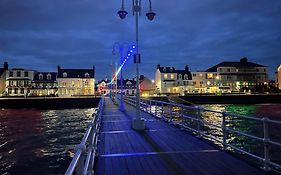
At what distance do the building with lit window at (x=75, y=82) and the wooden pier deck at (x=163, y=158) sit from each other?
9658 centimetres

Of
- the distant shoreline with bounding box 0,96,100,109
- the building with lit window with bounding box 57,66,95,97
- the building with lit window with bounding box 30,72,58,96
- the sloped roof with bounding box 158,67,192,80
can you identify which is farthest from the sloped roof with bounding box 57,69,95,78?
the distant shoreline with bounding box 0,96,100,109

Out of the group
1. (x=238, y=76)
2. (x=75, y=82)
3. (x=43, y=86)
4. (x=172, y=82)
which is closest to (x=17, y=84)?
(x=43, y=86)

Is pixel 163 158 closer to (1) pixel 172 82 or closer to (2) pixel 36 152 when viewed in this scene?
(2) pixel 36 152

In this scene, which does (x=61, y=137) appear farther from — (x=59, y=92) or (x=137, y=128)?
(x=59, y=92)

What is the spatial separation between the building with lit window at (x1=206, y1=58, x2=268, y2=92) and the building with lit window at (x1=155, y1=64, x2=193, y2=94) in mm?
8645

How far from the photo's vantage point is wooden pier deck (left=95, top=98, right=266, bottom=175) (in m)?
6.82

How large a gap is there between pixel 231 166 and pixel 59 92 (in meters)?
103

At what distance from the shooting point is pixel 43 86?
10375cm

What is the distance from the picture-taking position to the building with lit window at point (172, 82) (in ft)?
329

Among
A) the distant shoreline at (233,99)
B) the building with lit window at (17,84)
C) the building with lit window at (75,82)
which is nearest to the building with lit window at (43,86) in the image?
the building with lit window at (17,84)

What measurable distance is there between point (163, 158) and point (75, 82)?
10063 centimetres

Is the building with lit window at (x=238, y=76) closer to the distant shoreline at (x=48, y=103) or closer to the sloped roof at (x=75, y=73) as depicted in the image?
the sloped roof at (x=75, y=73)

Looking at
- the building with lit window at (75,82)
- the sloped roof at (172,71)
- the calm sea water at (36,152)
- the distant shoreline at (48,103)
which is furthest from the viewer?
the building with lit window at (75,82)

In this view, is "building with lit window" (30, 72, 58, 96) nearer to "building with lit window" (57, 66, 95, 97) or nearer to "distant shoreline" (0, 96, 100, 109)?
"building with lit window" (57, 66, 95, 97)
